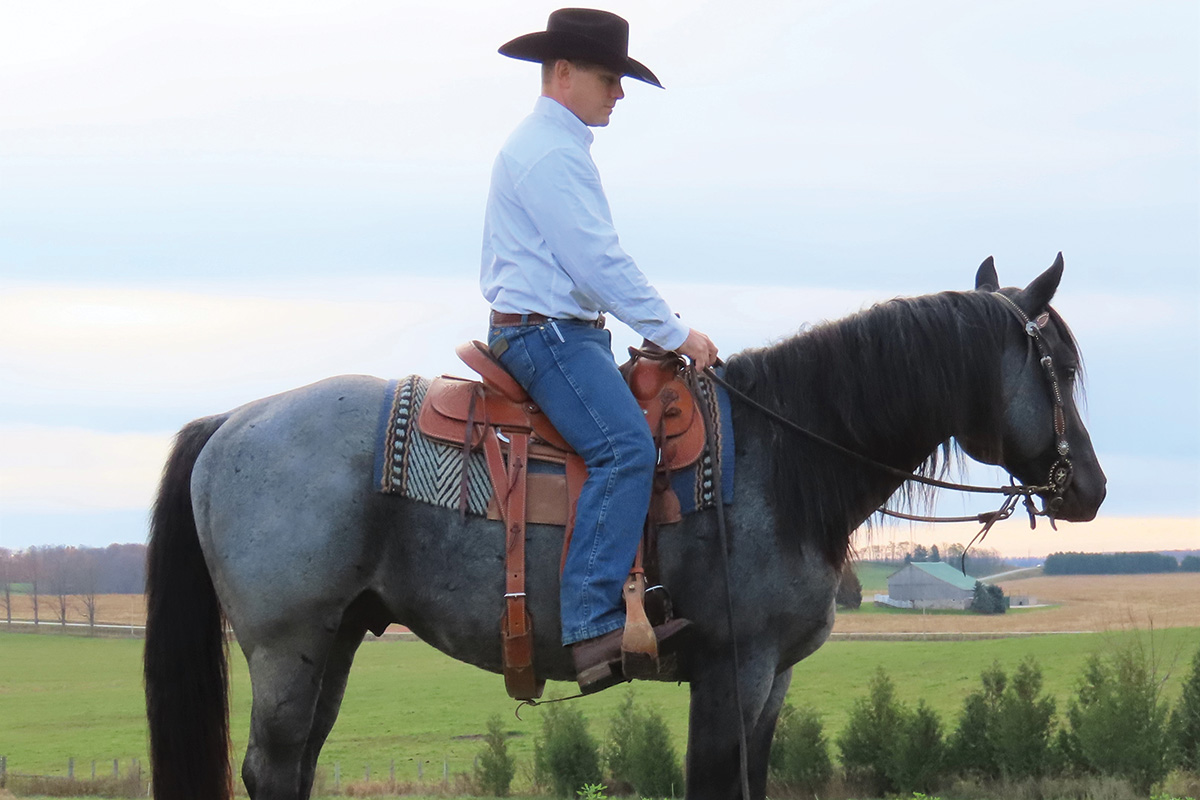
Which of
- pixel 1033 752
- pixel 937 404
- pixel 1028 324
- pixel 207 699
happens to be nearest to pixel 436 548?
pixel 207 699

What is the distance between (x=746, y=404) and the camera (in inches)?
193

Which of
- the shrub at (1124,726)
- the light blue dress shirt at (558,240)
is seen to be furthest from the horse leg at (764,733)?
the shrub at (1124,726)

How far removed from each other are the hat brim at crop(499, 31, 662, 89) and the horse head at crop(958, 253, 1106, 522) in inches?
76.3

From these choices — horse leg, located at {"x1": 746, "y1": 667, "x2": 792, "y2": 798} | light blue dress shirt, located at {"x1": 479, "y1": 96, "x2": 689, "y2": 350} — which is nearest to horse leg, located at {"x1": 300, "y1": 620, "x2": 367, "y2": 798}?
light blue dress shirt, located at {"x1": 479, "y1": 96, "x2": 689, "y2": 350}

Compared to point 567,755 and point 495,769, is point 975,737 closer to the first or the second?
point 567,755

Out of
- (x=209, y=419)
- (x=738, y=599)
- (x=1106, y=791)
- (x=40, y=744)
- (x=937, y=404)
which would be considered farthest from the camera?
(x=40, y=744)

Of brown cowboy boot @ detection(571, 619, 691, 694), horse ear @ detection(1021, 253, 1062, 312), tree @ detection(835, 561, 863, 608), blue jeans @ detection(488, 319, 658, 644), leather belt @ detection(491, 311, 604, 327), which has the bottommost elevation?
brown cowboy boot @ detection(571, 619, 691, 694)

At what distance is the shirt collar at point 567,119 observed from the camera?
4.71 metres

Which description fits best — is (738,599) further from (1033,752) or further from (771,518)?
(1033,752)

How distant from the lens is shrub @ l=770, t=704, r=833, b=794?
2689cm

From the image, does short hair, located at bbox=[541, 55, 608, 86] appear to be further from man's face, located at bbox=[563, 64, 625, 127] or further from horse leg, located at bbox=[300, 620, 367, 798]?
horse leg, located at bbox=[300, 620, 367, 798]

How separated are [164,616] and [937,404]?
3.63 meters

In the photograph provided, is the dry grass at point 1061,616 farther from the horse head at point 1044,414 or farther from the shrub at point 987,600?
the horse head at point 1044,414

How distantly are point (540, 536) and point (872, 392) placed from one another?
5.24 ft
